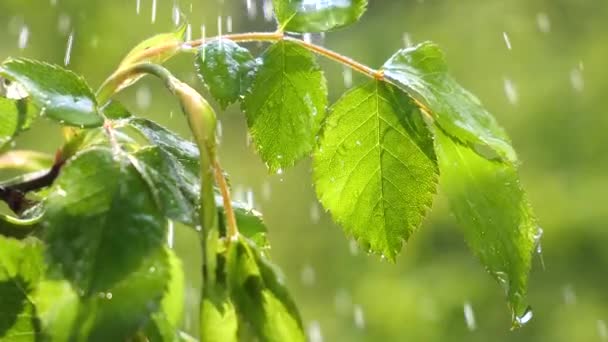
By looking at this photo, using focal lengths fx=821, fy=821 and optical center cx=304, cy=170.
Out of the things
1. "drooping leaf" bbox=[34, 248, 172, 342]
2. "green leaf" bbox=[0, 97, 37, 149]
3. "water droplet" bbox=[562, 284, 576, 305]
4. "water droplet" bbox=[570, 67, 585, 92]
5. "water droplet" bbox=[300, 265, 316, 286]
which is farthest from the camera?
"water droplet" bbox=[300, 265, 316, 286]

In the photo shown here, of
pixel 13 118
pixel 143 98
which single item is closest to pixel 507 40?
pixel 143 98

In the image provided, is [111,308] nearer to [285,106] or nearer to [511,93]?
[285,106]

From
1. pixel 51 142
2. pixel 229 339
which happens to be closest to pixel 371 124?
pixel 229 339

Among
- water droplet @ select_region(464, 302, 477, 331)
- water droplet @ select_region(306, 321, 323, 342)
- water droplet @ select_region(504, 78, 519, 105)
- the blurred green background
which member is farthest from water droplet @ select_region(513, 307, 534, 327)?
water droplet @ select_region(504, 78, 519, 105)

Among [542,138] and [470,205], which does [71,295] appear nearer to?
[470,205]

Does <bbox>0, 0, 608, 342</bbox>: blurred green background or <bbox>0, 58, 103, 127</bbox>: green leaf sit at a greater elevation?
<bbox>0, 58, 103, 127</bbox>: green leaf

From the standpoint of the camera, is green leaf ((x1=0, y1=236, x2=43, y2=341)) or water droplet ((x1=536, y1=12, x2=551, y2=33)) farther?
water droplet ((x1=536, y1=12, x2=551, y2=33))

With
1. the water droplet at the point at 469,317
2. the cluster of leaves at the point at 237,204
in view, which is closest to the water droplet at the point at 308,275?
the water droplet at the point at 469,317

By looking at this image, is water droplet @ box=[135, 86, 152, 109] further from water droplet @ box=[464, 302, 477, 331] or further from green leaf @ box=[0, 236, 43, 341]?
green leaf @ box=[0, 236, 43, 341]
